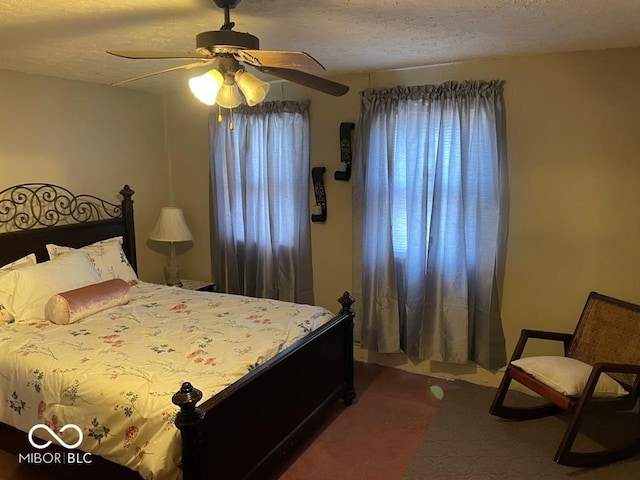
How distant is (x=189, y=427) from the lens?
6.04 feet

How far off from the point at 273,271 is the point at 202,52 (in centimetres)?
233

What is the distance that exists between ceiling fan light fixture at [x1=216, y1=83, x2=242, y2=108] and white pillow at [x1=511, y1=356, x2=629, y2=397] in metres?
2.16

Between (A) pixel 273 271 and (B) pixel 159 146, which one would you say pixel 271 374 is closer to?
(A) pixel 273 271

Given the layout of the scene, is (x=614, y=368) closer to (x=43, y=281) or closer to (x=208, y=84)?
(x=208, y=84)

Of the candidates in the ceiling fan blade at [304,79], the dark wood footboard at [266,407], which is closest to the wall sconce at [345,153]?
the dark wood footboard at [266,407]

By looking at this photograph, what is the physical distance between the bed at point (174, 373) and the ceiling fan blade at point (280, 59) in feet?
4.29

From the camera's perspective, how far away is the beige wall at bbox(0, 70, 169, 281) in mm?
3410

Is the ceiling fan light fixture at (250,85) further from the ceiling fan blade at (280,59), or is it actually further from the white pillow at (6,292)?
the white pillow at (6,292)

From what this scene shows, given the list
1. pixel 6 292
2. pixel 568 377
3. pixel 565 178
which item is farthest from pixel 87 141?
pixel 568 377

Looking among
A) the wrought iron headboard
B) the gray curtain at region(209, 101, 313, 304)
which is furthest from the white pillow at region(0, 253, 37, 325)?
the gray curtain at region(209, 101, 313, 304)

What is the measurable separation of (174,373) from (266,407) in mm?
465

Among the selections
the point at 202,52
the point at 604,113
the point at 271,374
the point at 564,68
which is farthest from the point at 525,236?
the point at 202,52

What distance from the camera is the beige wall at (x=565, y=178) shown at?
9.80 ft

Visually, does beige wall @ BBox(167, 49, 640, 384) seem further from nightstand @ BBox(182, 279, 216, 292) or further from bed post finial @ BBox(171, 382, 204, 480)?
bed post finial @ BBox(171, 382, 204, 480)
